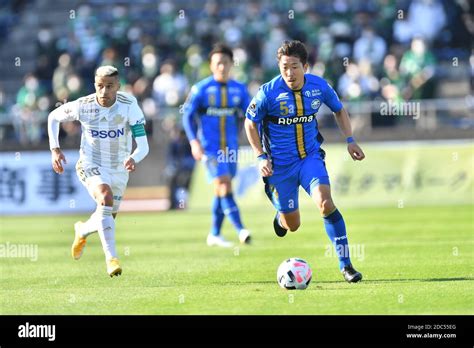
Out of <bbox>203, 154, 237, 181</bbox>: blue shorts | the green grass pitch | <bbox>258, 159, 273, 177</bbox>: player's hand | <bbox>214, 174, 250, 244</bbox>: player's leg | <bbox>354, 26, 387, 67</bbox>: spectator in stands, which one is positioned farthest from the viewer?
<bbox>354, 26, 387, 67</bbox>: spectator in stands

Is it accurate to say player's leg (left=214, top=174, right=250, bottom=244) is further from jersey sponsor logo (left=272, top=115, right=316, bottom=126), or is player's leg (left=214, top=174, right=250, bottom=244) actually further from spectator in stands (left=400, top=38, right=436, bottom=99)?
spectator in stands (left=400, top=38, right=436, bottom=99)

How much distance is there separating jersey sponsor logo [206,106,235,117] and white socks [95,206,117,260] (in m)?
4.70

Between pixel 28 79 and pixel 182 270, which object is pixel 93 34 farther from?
pixel 182 270

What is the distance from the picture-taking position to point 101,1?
104ft

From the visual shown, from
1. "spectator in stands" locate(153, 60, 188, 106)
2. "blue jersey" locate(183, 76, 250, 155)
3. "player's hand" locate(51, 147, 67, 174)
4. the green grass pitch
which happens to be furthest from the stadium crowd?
"player's hand" locate(51, 147, 67, 174)

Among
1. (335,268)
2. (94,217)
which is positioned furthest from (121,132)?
(335,268)

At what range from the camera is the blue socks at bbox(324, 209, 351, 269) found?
11125 millimetres

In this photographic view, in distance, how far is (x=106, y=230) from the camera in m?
11.6

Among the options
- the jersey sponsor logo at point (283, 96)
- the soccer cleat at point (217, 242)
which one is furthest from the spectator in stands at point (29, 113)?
the jersey sponsor logo at point (283, 96)

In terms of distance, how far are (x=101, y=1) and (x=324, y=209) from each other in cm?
Answer: 2195

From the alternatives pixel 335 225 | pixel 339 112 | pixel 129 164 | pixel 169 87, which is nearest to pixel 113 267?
pixel 129 164

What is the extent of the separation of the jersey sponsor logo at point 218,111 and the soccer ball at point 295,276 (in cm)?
554

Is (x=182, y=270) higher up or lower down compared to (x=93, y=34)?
lower down
